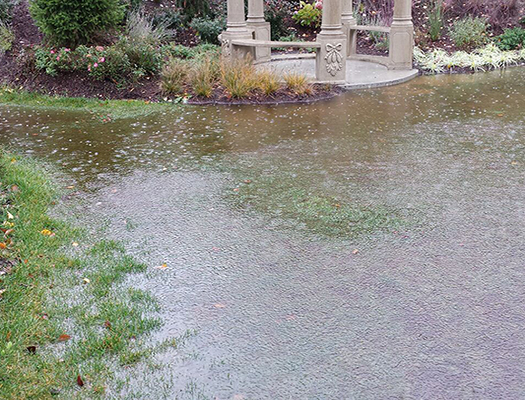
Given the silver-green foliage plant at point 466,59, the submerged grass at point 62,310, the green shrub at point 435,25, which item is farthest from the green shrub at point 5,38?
the green shrub at point 435,25

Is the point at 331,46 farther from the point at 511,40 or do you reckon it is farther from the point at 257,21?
the point at 511,40

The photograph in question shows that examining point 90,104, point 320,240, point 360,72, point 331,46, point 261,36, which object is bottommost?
point 320,240

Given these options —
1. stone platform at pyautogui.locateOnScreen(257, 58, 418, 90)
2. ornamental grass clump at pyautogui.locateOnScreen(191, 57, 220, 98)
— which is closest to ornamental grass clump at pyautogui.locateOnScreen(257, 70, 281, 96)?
stone platform at pyautogui.locateOnScreen(257, 58, 418, 90)

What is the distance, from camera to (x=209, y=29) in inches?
573

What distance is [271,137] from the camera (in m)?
7.76

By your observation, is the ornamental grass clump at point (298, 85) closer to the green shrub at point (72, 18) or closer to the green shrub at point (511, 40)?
the green shrub at point (72, 18)

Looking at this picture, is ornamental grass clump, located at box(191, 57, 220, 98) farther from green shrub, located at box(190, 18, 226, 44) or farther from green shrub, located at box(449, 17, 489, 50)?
green shrub, located at box(449, 17, 489, 50)

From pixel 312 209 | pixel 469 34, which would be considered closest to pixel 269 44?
pixel 312 209

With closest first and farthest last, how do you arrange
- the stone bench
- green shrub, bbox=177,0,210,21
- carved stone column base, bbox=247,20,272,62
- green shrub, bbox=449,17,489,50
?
1. the stone bench
2. carved stone column base, bbox=247,20,272,62
3. green shrub, bbox=449,17,489,50
4. green shrub, bbox=177,0,210,21

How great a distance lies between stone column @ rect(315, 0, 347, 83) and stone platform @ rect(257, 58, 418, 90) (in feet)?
0.83

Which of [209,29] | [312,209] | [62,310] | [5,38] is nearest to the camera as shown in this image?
[62,310]

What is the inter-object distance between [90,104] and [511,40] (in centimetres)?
1075

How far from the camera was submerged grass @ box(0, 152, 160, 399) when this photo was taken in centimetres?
298

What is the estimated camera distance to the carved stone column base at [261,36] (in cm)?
1341
